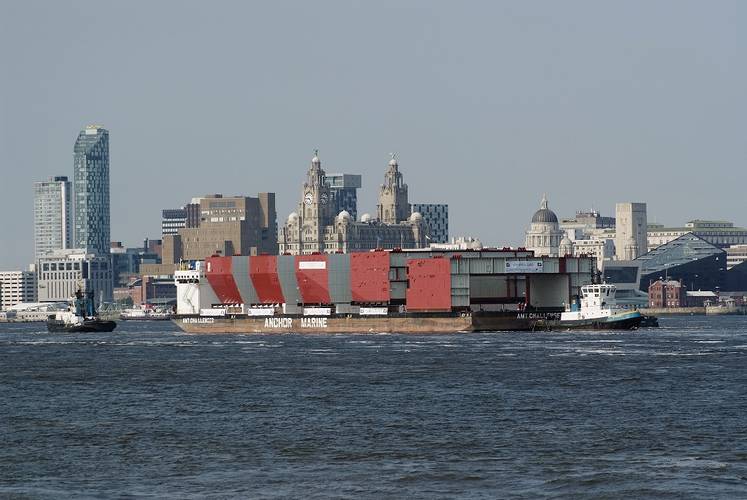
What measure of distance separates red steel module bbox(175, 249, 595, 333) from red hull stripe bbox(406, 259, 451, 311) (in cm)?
11

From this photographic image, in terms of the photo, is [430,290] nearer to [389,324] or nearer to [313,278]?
[389,324]

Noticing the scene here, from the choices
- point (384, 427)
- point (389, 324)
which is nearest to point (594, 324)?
point (389, 324)

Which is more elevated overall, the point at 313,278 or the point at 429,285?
the point at 313,278

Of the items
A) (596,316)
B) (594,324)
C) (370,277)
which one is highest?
(370,277)

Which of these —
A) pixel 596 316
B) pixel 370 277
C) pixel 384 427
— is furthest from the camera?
pixel 370 277

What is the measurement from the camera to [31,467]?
59062 millimetres

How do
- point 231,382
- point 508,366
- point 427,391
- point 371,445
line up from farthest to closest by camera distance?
1. point 508,366
2. point 231,382
3. point 427,391
4. point 371,445

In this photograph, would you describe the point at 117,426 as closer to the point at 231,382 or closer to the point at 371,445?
the point at 371,445

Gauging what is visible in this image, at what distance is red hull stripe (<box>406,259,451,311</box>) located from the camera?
178 metres

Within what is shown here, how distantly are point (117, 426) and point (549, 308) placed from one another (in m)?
115

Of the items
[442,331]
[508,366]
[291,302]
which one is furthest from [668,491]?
[291,302]

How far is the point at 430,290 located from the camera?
179 metres

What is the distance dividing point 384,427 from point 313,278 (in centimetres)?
12479

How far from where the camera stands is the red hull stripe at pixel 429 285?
177625mm
